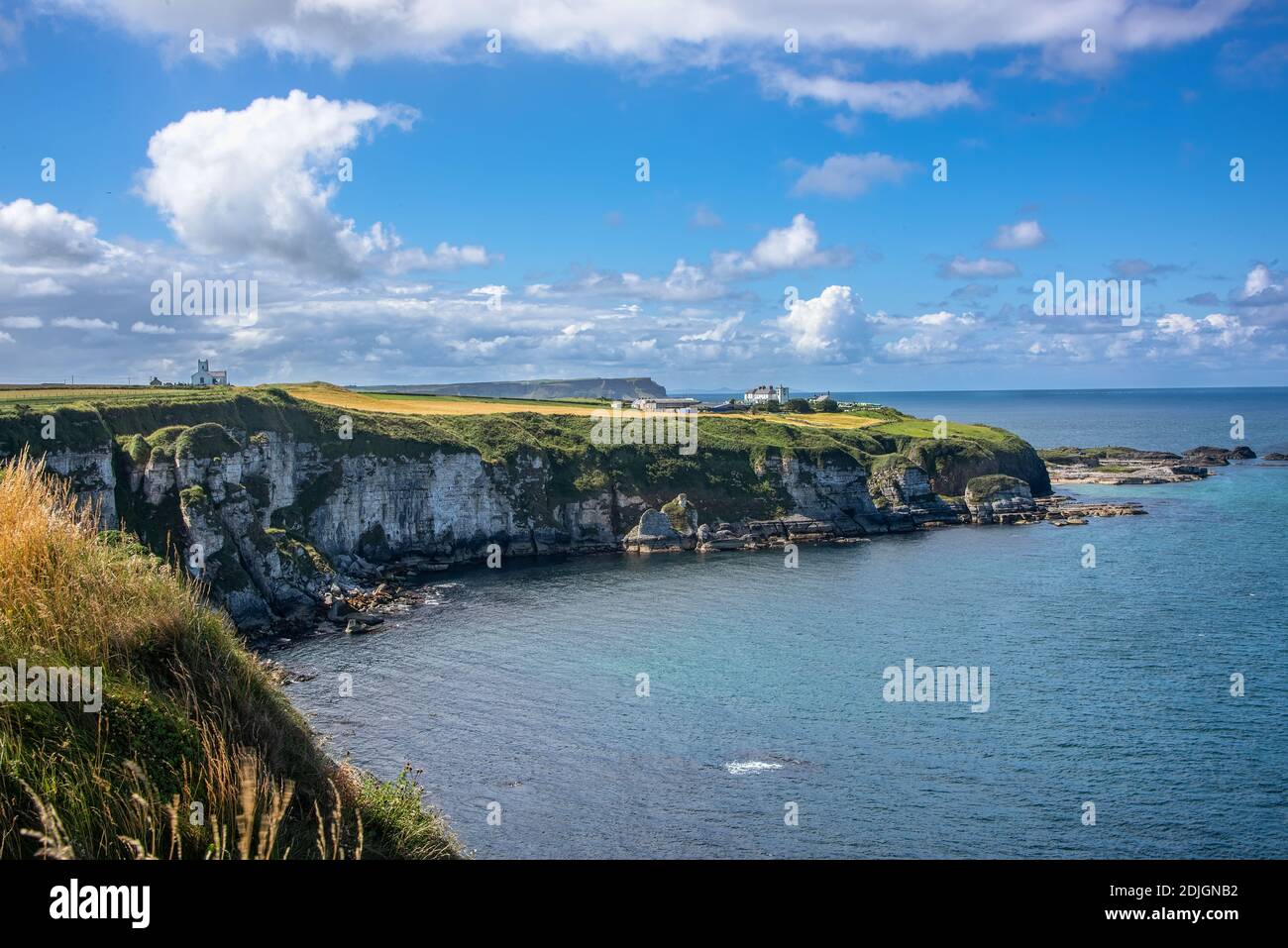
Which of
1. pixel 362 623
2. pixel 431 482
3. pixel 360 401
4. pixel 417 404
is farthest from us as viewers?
pixel 417 404

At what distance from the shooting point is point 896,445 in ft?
428

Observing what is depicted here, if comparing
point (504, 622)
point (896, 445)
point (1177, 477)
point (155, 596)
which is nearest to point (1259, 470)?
point (1177, 477)

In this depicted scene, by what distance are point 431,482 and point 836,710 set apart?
58.7m

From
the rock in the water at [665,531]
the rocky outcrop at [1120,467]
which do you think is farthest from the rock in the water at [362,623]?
the rocky outcrop at [1120,467]

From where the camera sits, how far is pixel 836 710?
4700cm

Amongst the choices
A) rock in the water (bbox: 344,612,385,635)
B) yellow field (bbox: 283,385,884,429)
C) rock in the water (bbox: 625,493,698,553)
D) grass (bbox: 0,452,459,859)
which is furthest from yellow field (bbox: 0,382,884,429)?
grass (bbox: 0,452,459,859)

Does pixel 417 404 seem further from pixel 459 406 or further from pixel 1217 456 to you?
pixel 1217 456

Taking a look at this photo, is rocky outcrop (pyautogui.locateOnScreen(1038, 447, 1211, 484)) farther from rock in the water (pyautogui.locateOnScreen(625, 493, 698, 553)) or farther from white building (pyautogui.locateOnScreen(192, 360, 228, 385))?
white building (pyautogui.locateOnScreen(192, 360, 228, 385))

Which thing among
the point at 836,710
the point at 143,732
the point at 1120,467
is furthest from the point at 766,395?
the point at 143,732

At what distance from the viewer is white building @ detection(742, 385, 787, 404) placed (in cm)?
18175

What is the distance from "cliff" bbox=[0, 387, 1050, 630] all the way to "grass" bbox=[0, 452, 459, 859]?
50523mm

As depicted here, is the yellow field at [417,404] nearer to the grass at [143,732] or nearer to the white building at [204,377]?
the white building at [204,377]

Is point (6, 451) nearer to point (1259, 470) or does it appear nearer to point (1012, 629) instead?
point (1012, 629)
